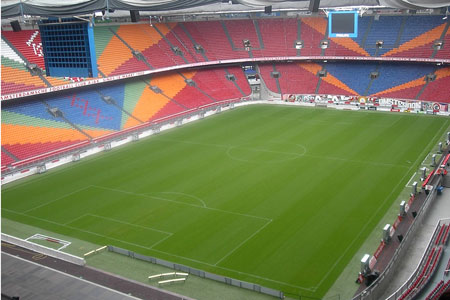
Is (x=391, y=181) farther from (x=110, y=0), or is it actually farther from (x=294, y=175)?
(x=110, y=0)

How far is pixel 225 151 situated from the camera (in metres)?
34.0

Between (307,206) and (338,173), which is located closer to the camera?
(307,206)

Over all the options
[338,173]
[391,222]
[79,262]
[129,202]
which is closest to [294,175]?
[338,173]

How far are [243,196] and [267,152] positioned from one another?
28.5 ft

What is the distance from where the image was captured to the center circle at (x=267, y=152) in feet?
104

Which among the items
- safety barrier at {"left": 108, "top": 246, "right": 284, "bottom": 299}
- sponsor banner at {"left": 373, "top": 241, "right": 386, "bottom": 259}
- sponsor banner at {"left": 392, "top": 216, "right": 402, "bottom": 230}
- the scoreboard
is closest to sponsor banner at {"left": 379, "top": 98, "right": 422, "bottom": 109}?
the scoreboard

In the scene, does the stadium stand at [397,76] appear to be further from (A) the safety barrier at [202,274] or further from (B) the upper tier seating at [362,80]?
(A) the safety barrier at [202,274]

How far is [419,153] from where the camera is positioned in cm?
3206

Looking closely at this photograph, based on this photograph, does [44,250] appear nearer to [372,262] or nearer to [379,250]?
[372,262]

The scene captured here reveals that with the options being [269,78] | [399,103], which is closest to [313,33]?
[269,78]

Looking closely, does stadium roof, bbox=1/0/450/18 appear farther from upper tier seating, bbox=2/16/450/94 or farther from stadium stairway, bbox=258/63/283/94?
stadium stairway, bbox=258/63/283/94

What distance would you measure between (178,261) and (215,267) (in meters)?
1.67

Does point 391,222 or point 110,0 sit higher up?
point 110,0

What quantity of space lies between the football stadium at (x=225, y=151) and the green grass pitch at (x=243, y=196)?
12cm
